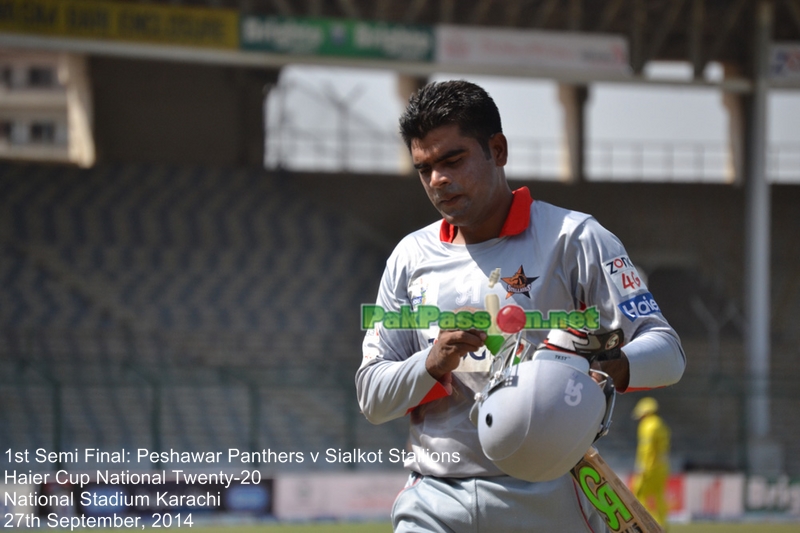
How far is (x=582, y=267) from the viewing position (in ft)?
9.47

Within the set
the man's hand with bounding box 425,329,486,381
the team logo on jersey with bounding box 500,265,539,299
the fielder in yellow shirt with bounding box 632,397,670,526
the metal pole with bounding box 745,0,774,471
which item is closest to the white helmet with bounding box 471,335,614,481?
the man's hand with bounding box 425,329,486,381

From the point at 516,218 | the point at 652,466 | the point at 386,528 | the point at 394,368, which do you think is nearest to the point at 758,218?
the point at 652,466

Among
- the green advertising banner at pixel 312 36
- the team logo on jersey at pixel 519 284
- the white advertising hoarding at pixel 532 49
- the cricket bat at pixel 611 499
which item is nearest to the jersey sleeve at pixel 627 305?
the team logo on jersey at pixel 519 284

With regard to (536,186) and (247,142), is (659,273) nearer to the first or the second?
(536,186)

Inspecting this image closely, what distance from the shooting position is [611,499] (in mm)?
2760

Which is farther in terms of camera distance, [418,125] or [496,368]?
[418,125]

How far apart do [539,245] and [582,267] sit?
13 centimetres

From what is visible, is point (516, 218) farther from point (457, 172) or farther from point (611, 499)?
point (611, 499)

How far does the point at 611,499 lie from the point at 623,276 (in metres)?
0.58

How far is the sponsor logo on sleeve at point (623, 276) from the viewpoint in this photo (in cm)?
280

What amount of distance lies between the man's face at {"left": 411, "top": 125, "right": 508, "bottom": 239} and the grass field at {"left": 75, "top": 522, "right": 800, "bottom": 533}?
1063 cm

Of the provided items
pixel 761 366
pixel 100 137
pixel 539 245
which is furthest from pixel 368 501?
pixel 100 137

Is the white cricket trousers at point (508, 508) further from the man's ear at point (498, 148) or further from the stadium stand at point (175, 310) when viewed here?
the stadium stand at point (175, 310)
